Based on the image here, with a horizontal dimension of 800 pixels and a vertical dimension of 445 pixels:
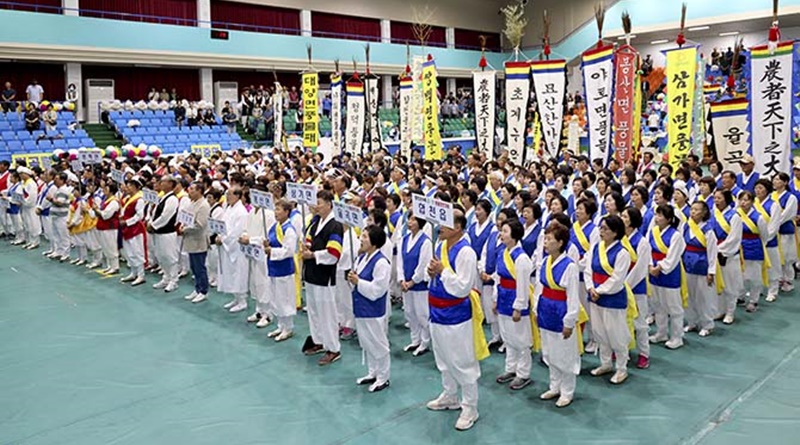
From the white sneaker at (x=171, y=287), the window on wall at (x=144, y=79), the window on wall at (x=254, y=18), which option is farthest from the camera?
the window on wall at (x=254, y=18)

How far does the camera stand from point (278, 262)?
22.3ft

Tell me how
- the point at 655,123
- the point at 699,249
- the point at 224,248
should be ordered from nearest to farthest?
the point at 699,249 → the point at 224,248 → the point at 655,123

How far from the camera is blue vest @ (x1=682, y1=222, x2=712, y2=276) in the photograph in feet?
21.7

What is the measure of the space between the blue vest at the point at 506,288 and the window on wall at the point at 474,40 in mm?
31479

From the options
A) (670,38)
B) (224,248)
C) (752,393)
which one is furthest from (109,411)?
(670,38)

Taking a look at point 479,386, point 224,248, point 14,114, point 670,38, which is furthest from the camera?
point 670,38

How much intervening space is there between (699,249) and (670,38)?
25.7 meters

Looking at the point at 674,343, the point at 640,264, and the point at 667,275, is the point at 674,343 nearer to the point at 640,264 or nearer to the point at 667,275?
the point at 667,275

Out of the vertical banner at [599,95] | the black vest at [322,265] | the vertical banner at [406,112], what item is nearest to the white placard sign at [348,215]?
the black vest at [322,265]

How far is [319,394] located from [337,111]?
10421mm

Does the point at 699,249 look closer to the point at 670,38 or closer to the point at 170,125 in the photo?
the point at 170,125

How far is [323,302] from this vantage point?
614cm

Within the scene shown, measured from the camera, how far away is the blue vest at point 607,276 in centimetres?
539

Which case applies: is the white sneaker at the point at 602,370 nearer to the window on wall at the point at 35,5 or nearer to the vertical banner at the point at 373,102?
the vertical banner at the point at 373,102
